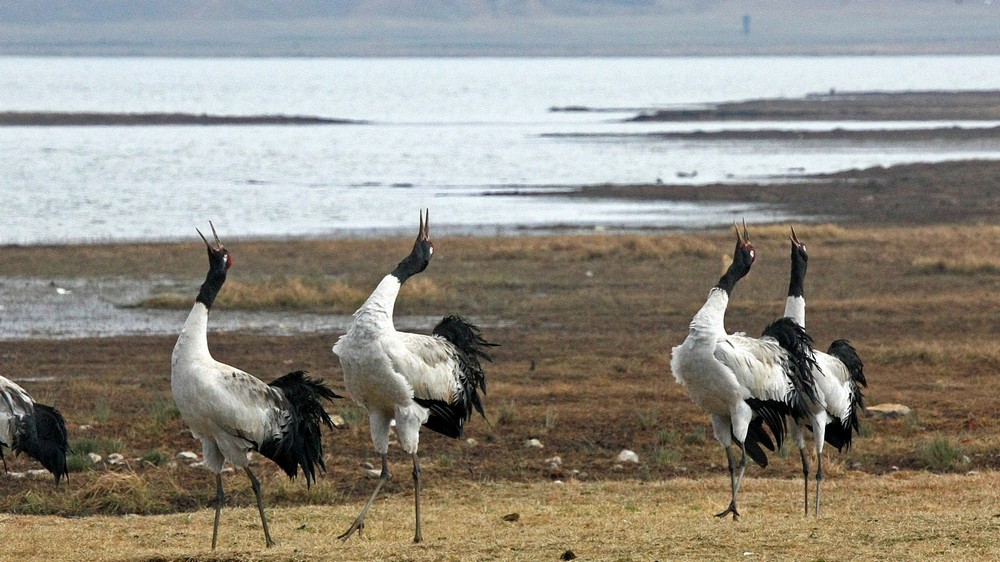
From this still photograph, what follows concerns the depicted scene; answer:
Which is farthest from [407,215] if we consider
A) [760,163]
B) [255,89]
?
[255,89]

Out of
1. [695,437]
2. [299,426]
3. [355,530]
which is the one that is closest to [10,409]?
[299,426]

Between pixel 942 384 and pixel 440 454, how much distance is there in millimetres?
7317

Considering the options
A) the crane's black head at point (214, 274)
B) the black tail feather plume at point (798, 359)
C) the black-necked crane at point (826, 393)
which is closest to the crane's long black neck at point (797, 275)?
the black-necked crane at point (826, 393)

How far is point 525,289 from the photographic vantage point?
2919 cm

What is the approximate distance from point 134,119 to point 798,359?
107505 millimetres

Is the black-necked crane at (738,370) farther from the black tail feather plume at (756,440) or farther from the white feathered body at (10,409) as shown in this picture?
the white feathered body at (10,409)

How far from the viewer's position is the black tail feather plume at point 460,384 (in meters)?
12.0

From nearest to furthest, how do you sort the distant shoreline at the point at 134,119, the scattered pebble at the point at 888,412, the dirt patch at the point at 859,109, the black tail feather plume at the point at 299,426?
1. the black tail feather plume at the point at 299,426
2. the scattered pebble at the point at 888,412
3. the dirt patch at the point at 859,109
4. the distant shoreline at the point at 134,119

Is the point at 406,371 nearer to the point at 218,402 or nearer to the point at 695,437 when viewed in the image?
the point at 218,402

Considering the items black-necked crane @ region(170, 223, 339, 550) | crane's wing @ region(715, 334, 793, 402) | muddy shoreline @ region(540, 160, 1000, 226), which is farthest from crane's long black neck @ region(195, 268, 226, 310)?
muddy shoreline @ region(540, 160, 1000, 226)

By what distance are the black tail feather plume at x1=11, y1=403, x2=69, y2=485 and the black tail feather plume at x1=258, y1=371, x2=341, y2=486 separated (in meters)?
1.68

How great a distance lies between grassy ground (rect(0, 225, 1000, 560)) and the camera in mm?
11055

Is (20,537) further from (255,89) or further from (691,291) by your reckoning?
(255,89)

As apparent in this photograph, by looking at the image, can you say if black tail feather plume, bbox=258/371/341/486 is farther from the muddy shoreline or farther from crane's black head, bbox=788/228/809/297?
the muddy shoreline
